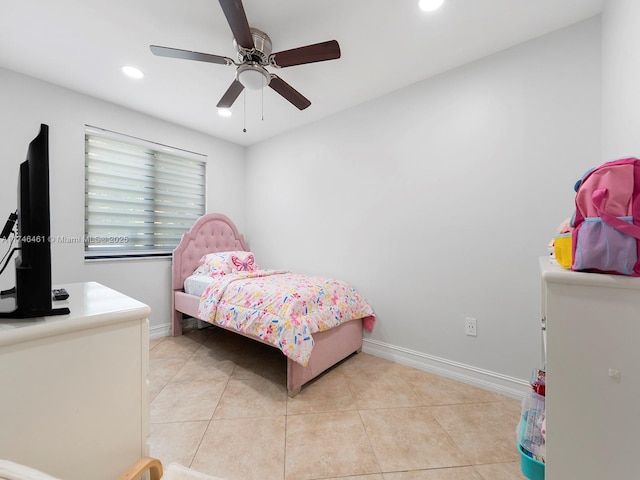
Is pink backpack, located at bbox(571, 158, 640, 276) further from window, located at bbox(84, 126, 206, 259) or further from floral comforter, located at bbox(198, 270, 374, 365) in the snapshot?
window, located at bbox(84, 126, 206, 259)

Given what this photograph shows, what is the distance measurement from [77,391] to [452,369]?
232 cm

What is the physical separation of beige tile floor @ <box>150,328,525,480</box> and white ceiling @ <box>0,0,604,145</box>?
2.49m

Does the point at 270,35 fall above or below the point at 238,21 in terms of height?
above

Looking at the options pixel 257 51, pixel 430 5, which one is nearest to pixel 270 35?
pixel 257 51

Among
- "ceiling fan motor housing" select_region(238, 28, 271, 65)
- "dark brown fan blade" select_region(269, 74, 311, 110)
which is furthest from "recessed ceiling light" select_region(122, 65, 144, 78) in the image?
"dark brown fan blade" select_region(269, 74, 311, 110)

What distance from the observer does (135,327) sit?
2.87ft

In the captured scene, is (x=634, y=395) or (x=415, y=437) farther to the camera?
(x=415, y=437)

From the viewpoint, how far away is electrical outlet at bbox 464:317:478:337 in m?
2.01

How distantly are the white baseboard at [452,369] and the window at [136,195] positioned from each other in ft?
8.69

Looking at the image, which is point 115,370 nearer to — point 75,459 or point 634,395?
point 75,459

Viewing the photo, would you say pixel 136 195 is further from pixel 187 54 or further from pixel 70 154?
pixel 187 54

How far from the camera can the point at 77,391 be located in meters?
0.76

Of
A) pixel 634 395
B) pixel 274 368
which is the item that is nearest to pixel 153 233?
pixel 274 368

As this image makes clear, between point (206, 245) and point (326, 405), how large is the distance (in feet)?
7.92
